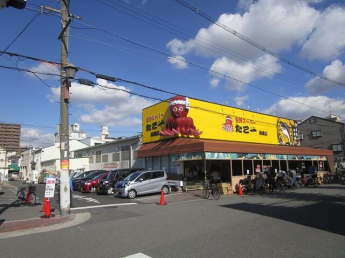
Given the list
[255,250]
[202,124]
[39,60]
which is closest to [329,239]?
[255,250]

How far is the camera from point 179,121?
23375 millimetres

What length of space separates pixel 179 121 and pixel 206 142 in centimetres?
463

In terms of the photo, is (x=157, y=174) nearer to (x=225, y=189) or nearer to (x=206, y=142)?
(x=206, y=142)

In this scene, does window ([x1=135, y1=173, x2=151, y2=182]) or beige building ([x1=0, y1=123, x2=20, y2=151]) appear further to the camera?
beige building ([x1=0, y1=123, x2=20, y2=151])

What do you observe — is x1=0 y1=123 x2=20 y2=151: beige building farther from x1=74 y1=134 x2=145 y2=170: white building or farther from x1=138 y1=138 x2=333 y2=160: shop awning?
x1=138 y1=138 x2=333 y2=160: shop awning

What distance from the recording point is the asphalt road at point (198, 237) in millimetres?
6273

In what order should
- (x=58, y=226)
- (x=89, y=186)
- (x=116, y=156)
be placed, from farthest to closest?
(x=116, y=156) < (x=89, y=186) < (x=58, y=226)

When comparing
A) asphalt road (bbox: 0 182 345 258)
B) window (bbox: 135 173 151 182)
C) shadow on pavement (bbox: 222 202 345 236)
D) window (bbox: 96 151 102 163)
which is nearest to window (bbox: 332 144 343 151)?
window (bbox: 96 151 102 163)

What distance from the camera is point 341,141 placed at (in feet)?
166

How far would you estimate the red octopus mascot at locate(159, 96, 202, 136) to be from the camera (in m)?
23.3

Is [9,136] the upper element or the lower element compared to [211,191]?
upper

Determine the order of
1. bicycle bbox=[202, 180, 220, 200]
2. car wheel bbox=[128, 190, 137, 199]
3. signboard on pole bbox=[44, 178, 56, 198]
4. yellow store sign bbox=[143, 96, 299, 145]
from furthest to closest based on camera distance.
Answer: yellow store sign bbox=[143, 96, 299, 145], car wheel bbox=[128, 190, 137, 199], bicycle bbox=[202, 180, 220, 200], signboard on pole bbox=[44, 178, 56, 198]

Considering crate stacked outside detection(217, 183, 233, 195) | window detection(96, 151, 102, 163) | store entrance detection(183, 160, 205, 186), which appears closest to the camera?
crate stacked outside detection(217, 183, 233, 195)

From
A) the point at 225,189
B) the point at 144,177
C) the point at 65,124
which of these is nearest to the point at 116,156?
the point at 144,177
